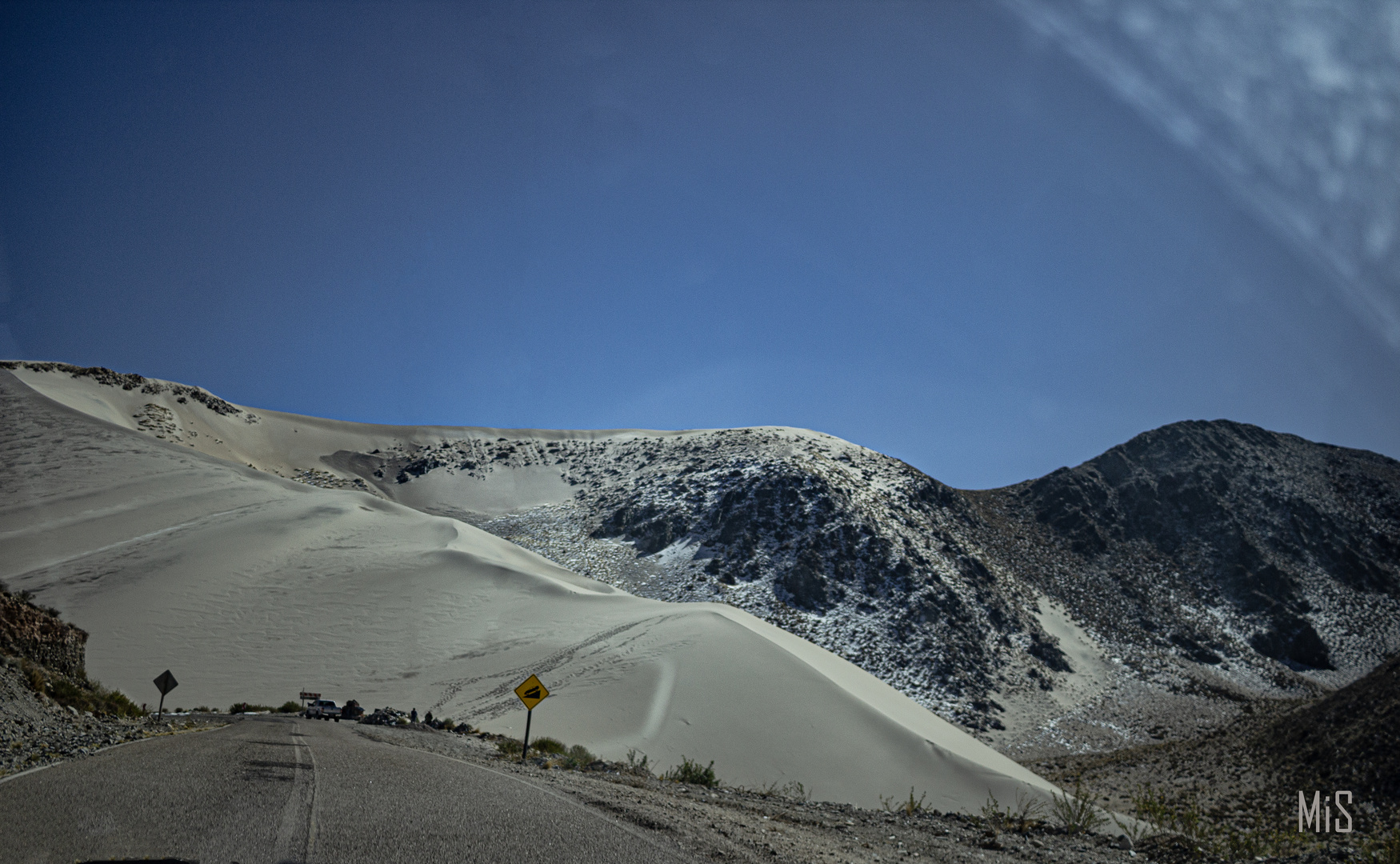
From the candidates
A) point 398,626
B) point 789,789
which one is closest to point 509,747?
point 789,789

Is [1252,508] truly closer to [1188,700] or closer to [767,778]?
[1188,700]

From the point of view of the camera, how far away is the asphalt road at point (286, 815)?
5.40 meters

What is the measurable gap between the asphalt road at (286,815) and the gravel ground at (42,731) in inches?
18.8

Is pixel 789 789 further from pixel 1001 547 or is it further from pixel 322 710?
pixel 1001 547

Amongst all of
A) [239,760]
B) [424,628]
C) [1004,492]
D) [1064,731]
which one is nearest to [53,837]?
[239,760]

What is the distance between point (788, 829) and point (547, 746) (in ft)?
33.9

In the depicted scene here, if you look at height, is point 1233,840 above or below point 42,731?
above

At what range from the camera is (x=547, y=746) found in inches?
719

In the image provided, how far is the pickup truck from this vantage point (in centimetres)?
2272

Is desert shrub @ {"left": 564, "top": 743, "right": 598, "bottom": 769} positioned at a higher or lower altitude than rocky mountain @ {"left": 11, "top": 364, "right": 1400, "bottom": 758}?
lower

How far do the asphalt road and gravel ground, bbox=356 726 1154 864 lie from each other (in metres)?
0.71

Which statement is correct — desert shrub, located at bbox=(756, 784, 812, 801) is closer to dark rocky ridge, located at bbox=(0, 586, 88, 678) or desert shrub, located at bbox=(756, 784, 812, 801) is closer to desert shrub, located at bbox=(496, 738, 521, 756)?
desert shrub, located at bbox=(496, 738, 521, 756)

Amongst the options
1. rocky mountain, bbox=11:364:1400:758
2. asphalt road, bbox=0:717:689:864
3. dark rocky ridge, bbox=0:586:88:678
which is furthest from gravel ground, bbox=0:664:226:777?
rocky mountain, bbox=11:364:1400:758

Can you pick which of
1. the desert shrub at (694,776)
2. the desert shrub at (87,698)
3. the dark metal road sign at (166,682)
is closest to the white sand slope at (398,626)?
the desert shrub at (694,776)
